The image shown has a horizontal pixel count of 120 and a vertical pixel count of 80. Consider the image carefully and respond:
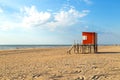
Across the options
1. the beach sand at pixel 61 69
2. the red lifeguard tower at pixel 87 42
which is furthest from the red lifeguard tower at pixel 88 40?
the beach sand at pixel 61 69

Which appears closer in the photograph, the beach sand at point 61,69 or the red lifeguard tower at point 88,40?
the beach sand at point 61,69

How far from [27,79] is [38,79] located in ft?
1.43

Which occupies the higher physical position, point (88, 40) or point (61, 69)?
point (88, 40)

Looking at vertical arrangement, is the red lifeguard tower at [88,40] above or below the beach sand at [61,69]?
above

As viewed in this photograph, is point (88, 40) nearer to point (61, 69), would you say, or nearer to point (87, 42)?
point (87, 42)

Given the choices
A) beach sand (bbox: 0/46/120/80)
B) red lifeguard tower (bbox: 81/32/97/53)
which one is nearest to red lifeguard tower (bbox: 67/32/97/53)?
red lifeguard tower (bbox: 81/32/97/53)

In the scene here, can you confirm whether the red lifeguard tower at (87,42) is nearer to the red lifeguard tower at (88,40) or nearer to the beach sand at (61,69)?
the red lifeguard tower at (88,40)

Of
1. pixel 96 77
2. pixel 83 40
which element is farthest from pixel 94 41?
pixel 96 77

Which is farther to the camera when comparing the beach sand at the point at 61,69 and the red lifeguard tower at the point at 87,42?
the red lifeguard tower at the point at 87,42

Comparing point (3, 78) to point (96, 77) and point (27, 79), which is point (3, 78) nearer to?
point (27, 79)

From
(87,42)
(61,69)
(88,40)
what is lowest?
(61,69)

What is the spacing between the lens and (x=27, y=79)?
27.7 feet

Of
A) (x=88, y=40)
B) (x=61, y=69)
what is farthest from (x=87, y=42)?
(x=61, y=69)

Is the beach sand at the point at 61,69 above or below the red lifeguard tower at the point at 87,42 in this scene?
below
